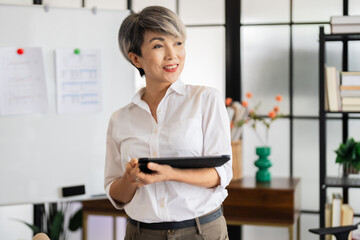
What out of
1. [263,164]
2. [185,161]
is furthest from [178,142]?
[263,164]

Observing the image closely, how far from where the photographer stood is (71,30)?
9.84 ft

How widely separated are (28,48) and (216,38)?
4.55 feet

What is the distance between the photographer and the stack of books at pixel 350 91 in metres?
3.04

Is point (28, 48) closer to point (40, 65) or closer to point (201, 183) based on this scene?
point (40, 65)

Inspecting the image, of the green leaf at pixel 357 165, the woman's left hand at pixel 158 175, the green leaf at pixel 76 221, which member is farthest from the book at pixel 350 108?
the green leaf at pixel 76 221

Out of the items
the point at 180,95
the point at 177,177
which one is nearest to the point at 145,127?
the point at 180,95

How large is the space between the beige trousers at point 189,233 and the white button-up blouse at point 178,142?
4 centimetres

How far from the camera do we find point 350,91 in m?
3.04

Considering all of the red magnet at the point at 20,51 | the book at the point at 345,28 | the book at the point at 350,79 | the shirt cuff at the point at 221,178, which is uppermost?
the book at the point at 345,28

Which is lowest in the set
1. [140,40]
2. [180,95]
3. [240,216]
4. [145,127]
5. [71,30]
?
[240,216]

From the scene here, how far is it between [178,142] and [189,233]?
287mm

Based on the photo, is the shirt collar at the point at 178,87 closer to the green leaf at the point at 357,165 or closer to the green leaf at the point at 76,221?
the green leaf at the point at 357,165

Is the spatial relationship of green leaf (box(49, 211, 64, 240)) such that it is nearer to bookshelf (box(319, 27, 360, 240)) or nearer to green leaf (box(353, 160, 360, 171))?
bookshelf (box(319, 27, 360, 240))

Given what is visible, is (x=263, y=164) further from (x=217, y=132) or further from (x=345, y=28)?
(x=217, y=132)
